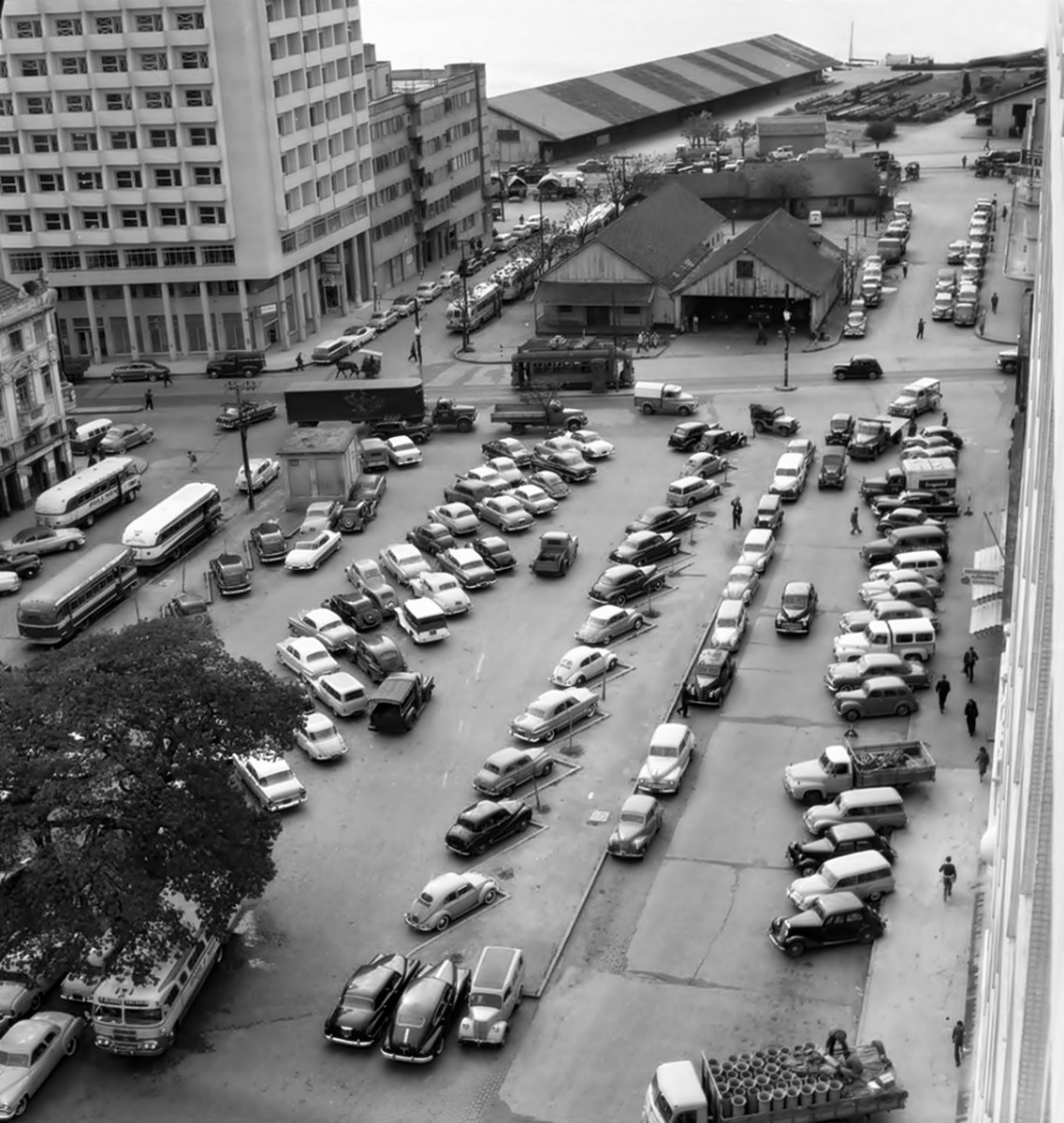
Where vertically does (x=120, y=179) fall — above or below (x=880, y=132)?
above

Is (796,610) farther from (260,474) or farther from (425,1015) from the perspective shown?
(260,474)

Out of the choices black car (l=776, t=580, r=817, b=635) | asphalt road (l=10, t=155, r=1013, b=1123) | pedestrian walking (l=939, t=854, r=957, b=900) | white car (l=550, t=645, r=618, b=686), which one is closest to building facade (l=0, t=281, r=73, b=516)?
asphalt road (l=10, t=155, r=1013, b=1123)

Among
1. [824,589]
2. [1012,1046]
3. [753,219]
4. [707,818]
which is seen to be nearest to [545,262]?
Result: [753,219]

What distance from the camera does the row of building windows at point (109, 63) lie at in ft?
244

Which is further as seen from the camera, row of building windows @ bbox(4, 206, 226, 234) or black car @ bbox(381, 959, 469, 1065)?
row of building windows @ bbox(4, 206, 226, 234)

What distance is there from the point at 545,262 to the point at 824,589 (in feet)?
151

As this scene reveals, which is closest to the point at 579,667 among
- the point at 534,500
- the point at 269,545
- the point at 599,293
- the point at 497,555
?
the point at 497,555

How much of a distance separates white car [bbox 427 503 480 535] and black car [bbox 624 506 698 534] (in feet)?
17.0

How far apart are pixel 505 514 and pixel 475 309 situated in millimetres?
30569

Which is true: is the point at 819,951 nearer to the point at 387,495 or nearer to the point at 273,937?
the point at 273,937

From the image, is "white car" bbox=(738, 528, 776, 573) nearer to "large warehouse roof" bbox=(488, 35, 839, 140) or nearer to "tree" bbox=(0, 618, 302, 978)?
"tree" bbox=(0, 618, 302, 978)

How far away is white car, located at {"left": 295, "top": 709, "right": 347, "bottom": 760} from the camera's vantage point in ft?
128

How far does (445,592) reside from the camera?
4772cm

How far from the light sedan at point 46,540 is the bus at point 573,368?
23.5 metres
